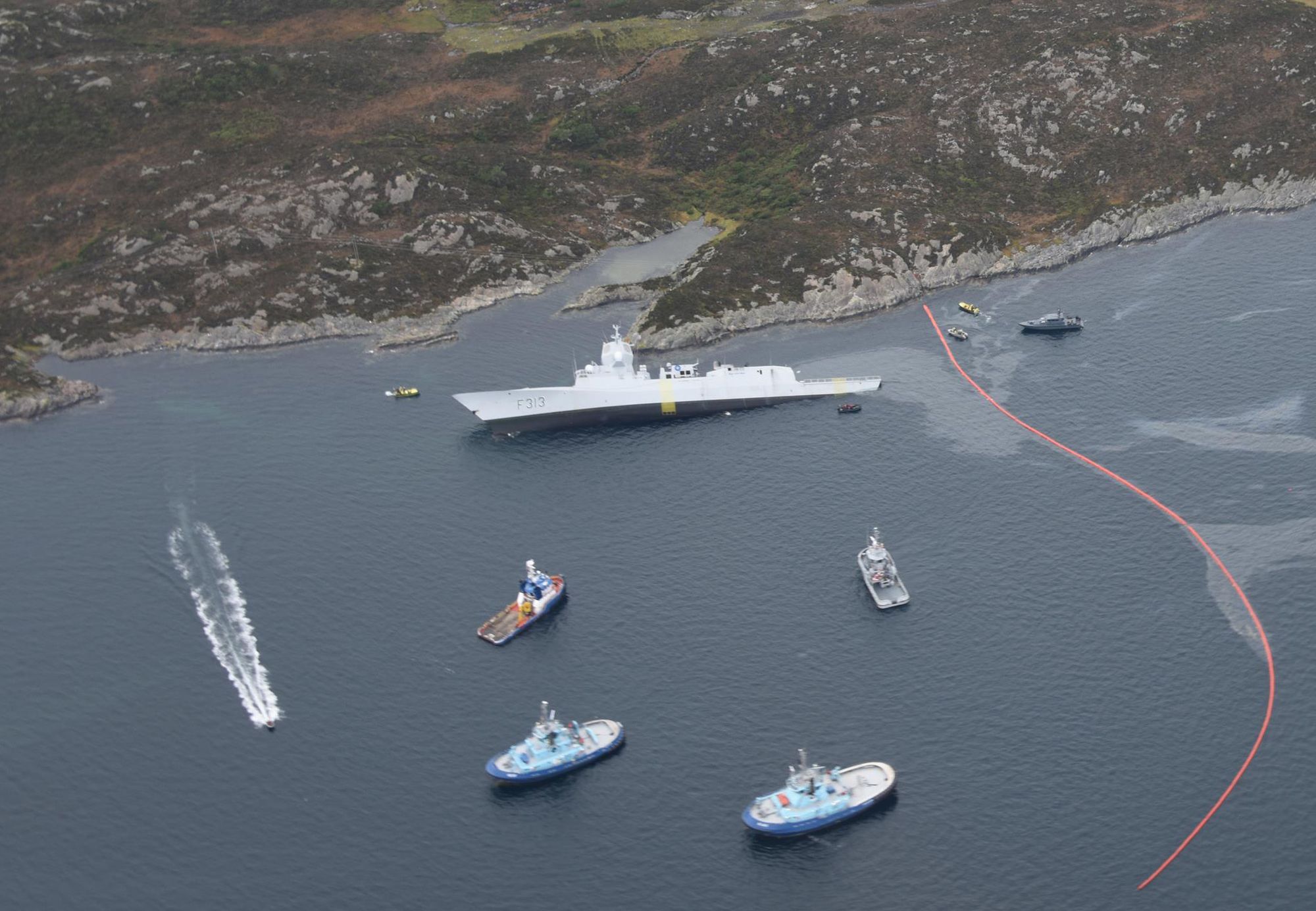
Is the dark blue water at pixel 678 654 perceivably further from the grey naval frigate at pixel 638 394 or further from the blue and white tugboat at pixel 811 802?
the grey naval frigate at pixel 638 394

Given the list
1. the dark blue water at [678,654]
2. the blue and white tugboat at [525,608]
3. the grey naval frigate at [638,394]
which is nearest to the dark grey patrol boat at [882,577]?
the dark blue water at [678,654]

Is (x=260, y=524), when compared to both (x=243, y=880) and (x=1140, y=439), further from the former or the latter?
(x=1140, y=439)

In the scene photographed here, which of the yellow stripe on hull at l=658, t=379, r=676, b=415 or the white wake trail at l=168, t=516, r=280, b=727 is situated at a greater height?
the yellow stripe on hull at l=658, t=379, r=676, b=415

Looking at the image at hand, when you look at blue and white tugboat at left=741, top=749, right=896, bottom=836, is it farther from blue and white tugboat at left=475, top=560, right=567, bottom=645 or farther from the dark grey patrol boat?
blue and white tugboat at left=475, top=560, right=567, bottom=645

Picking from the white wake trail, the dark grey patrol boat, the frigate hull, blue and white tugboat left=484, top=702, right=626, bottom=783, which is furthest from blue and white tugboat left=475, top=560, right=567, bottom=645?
the frigate hull

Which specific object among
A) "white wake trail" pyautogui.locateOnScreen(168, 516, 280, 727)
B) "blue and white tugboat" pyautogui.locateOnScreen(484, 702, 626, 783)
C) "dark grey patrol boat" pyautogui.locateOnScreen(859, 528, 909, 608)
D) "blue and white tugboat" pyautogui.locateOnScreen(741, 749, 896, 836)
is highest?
"white wake trail" pyautogui.locateOnScreen(168, 516, 280, 727)

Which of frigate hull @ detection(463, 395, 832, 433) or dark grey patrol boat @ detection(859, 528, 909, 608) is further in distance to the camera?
frigate hull @ detection(463, 395, 832, 433)

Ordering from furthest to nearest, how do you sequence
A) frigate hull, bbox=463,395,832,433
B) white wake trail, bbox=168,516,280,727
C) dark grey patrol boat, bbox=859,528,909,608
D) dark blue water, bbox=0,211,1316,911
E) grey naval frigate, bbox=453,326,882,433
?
frigate hull, bbox=463,395,832,433 → grey naval frigate, bbox=453,326,882,433 → dark grey patrol boat, bbox=859,528,909,608 → white wake trail, bbox=168,516,280,727 → dark blue water, bbox=0,211,1316,911
